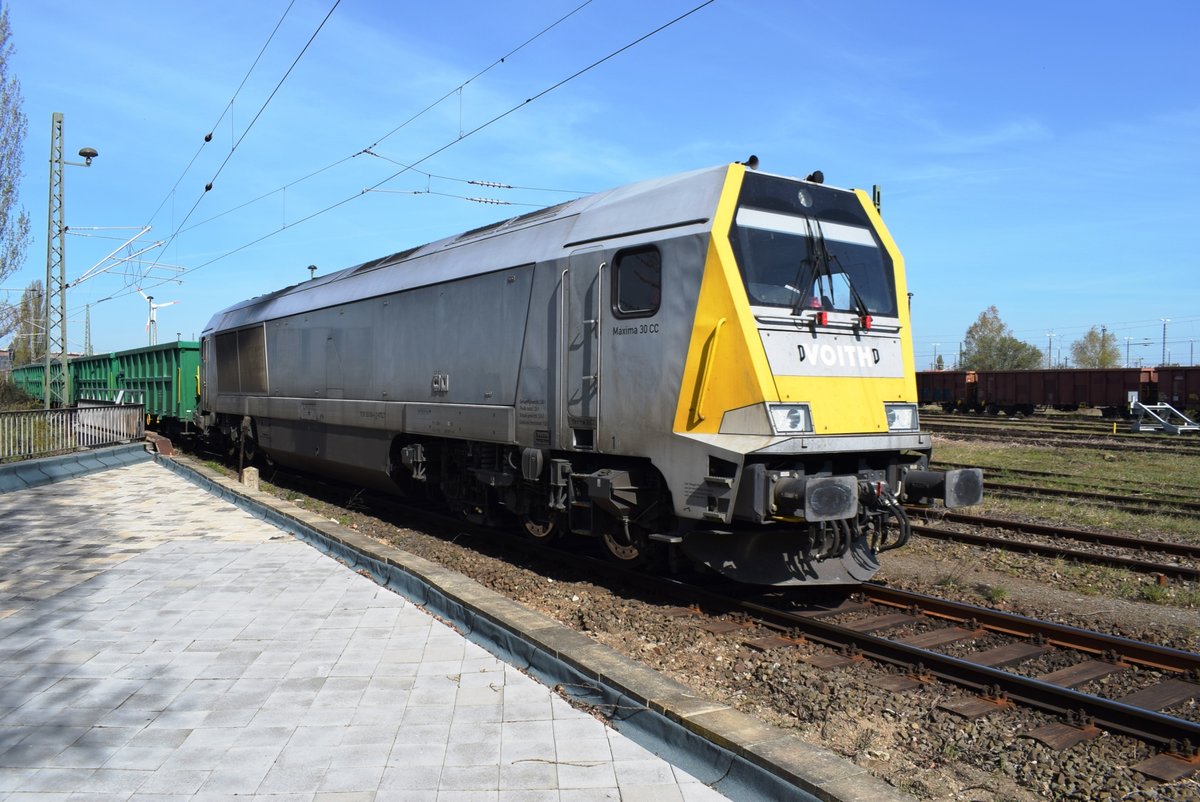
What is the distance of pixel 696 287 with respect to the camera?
6523 millimetres

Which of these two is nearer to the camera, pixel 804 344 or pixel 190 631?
pixel 190 631

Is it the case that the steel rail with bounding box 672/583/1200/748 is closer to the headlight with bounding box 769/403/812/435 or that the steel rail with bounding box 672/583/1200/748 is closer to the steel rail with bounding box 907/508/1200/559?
the headlight with bounding box 769/403/812/435

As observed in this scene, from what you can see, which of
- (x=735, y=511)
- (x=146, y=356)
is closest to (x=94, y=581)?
(x=735, y=511)

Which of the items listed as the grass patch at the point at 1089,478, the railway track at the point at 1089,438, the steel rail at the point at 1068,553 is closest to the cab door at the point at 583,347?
the steel rail at the point at 1068,553

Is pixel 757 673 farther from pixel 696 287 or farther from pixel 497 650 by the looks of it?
pixel 696 287

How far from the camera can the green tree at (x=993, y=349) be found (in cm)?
7900

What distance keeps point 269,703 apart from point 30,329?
5775cm

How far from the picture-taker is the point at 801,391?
252 inches

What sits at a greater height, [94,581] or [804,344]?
[804,344]

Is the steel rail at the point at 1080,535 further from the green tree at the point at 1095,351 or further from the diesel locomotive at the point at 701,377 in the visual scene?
the green tree at the point at 1095,351

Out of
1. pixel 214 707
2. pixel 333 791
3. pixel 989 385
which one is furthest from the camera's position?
pixel 989 385

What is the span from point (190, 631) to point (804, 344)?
16.4 feet

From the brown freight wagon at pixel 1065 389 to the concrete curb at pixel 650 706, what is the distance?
35994 millimetres

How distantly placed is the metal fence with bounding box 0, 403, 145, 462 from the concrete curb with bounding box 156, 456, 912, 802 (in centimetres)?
1142
